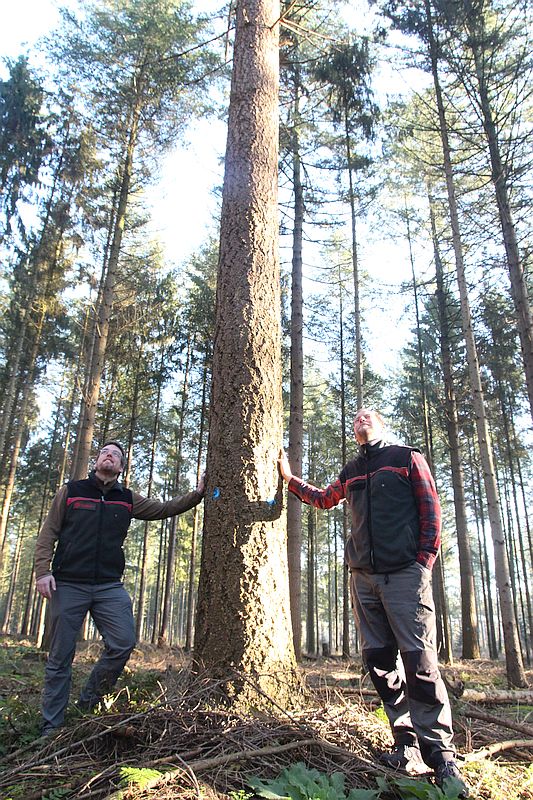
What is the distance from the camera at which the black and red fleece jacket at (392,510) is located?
3201mm

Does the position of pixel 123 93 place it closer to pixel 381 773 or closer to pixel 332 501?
pixel 332 501

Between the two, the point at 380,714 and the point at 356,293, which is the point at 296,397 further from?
the point at 380,714

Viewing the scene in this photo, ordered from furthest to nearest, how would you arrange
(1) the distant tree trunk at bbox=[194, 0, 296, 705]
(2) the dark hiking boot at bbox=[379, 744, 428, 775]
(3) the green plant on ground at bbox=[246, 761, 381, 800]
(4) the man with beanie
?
(4) the man with beanie < (1) the distant tree trunk at bbox=[194, 0, 296, 705] < (2) the dark hiking boot at bbox=[379, 744, 428, 775] < (3) the green plant on ground at bbox=[246, 761, 381, 800]

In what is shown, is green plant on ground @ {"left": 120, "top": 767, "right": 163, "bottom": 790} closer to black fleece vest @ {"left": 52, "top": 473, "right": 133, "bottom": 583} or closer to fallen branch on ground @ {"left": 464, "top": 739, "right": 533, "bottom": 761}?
fallen branch on ground @ {"left": 464, "top": 739, "right": 533, "bottom": 761}

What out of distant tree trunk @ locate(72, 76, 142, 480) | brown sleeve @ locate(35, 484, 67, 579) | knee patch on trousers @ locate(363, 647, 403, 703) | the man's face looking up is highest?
distant tree trunk @ locate(72, 76, 142, 480)

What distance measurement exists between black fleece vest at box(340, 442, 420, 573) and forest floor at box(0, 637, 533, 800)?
3.17 feet

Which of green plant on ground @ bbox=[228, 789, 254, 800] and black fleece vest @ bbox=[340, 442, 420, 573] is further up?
black fleece vest @ bbox=[340, 442, 420, 573]

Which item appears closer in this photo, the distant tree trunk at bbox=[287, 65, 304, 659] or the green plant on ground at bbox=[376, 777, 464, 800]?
the green plant on ground at bbox=[376, 777, 464, 800]

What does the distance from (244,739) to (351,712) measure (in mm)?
939

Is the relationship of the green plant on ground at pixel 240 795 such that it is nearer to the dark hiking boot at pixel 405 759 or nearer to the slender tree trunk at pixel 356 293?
the dark hiking boot at pixel 405 759

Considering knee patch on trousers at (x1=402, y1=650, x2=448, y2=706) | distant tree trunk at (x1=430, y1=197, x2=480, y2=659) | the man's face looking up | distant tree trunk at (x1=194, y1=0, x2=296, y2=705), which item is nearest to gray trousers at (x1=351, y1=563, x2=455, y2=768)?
knee patch on trousers at (x1=402, y1=650, x2=448, y2=706)

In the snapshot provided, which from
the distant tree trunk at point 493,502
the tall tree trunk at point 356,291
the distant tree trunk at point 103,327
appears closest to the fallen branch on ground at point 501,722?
the distant tree trunk at point 493,502

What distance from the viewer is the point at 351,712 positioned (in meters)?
3.27

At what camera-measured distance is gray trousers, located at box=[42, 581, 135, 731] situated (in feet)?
11.7
